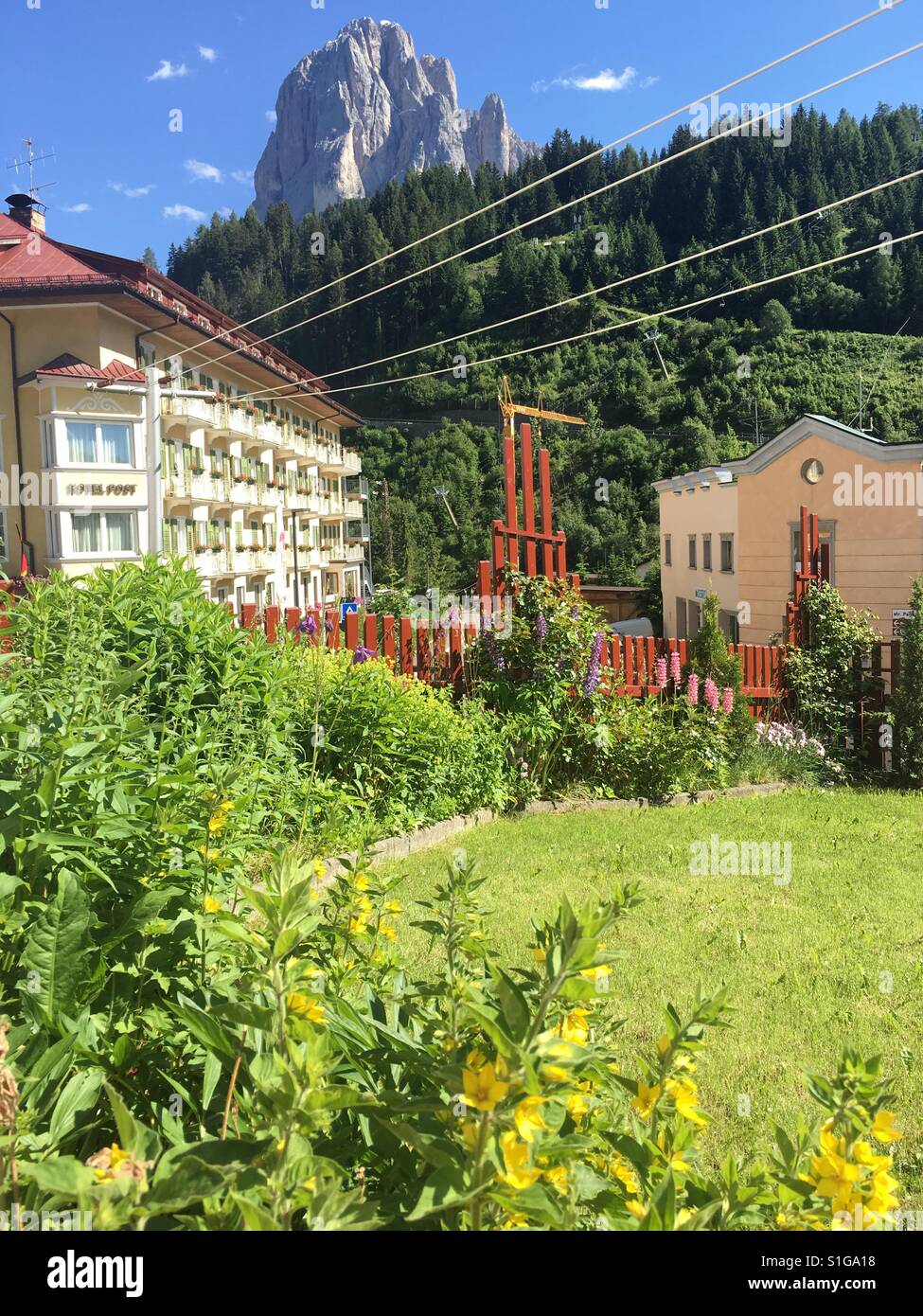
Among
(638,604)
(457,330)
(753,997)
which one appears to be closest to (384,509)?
(457,330)

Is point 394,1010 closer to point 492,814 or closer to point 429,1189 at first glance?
point 429,1189

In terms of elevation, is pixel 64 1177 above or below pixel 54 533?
below

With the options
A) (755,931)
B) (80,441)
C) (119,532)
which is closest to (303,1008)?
(755,931)

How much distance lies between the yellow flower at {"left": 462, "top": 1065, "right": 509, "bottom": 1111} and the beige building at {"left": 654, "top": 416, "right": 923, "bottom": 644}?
57.9 feet

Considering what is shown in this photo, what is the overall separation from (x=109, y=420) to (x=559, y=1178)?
89.0ft

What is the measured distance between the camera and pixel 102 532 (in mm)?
25422

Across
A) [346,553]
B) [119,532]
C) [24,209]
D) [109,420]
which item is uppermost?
[24,209]

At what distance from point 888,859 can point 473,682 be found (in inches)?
143

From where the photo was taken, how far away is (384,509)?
58.8 m

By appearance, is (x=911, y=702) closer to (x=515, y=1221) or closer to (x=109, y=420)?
(x=515, y=1221)

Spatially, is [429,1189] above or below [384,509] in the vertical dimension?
below

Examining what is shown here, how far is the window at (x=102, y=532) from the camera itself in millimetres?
24812

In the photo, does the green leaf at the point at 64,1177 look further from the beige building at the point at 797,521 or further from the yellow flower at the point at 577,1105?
the beige building at the point at 797,521

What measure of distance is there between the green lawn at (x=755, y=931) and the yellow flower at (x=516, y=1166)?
6.45 feet
